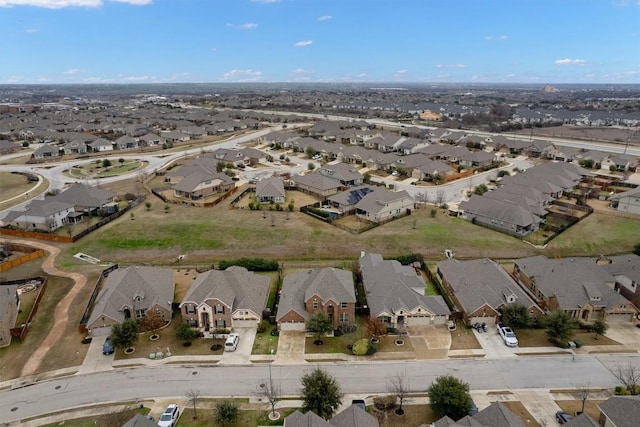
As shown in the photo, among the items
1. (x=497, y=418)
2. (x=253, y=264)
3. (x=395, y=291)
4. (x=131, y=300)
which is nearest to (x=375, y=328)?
(x=395, y=291)

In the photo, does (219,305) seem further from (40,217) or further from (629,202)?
(629,202)

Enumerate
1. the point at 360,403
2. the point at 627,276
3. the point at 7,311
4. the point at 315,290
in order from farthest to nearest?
the point at 627,276 < the point at 315,290 < the point at 7,311 < the point at 360,403

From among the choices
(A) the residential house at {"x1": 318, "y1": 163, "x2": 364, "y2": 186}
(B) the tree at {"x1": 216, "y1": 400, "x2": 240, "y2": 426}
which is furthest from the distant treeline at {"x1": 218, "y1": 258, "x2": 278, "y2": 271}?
(A) the residential house at {"x1": 318, "y1": 163, "x2": 364, "y2": 186}

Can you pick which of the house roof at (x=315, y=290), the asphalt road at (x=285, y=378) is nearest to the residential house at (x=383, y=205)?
the house roof at (x=315, y=290)

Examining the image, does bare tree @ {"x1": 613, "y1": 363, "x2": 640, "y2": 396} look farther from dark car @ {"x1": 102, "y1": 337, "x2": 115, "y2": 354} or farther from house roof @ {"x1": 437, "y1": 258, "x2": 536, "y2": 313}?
dark car @ {"x1": 102, "y1": 337, "x2": 115, "y2": 354}

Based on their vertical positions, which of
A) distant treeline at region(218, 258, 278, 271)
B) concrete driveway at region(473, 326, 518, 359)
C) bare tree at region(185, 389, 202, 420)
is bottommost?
bare tree at region(185, 389, 202, 420)
